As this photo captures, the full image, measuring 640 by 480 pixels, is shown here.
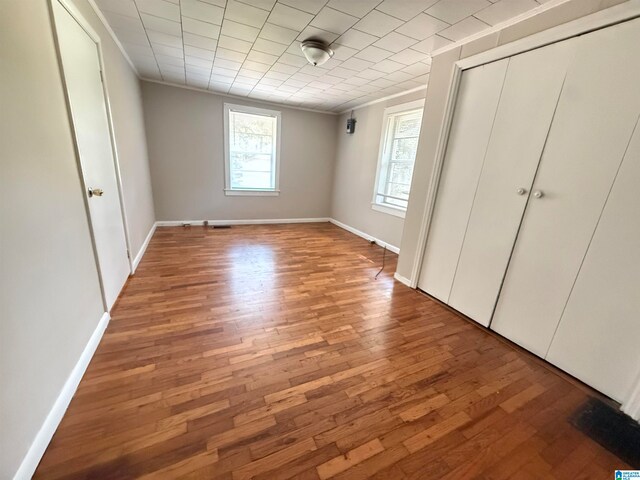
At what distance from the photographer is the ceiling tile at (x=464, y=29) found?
189 centimetres

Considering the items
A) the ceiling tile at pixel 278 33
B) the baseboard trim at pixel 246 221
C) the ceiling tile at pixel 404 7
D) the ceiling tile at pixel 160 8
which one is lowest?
the baseboard trim at pixel 246 221

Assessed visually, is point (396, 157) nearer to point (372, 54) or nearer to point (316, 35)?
point (372, 54)

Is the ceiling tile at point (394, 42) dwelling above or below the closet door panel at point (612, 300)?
above

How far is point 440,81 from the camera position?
7.82ft

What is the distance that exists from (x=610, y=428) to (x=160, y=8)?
13.1 feet

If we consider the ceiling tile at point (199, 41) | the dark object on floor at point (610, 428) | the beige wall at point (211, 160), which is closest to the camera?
the dark object on floor at point (610, 428)

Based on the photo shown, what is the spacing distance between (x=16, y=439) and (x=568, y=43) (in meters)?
3.39

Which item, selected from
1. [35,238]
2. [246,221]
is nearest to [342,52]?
[35,238]

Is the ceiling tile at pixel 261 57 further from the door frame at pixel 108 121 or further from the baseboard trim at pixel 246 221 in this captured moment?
the baseboard trim at pixel 246 221

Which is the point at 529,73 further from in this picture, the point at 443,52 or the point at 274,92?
the point at 274,92

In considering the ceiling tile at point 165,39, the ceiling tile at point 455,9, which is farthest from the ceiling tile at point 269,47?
the ceiling tile at point 455,9

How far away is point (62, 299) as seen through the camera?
1325 mm

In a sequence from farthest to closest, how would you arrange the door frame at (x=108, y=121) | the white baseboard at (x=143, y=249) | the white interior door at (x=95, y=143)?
the white baseboard at (x=143, y=249) < the white interior door at (x=95, y=143) < the door frame at (x=108, y=121)

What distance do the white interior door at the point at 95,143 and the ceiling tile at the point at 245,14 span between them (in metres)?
0.99
